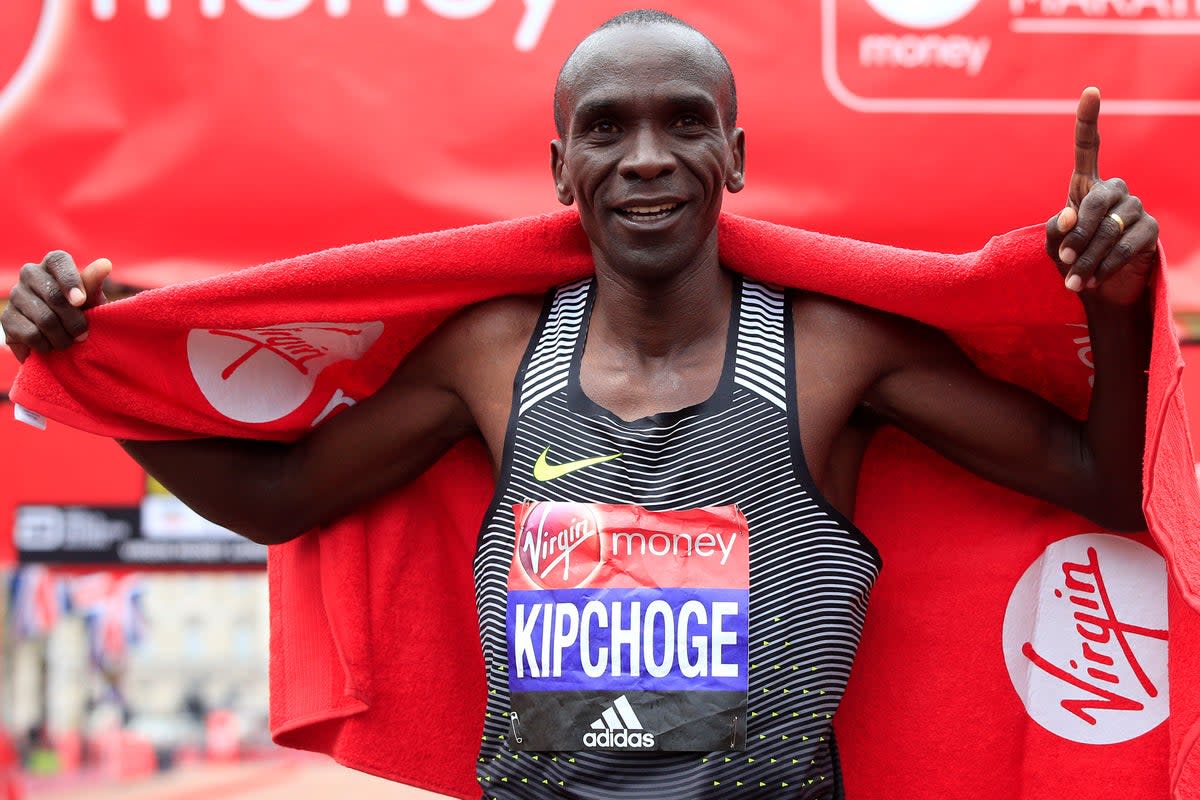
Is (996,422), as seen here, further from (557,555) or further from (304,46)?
(304,46)

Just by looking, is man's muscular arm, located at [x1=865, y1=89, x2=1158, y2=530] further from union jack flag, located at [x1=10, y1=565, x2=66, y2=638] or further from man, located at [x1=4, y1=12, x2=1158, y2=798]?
union jack flag, located at [x1=10, y1=565, x2=66, y2=638]

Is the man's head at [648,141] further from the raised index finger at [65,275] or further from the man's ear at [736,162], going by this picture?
the raised index finger at [65,275]

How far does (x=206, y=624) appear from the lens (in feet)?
8.09

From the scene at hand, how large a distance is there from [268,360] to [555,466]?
437 mm

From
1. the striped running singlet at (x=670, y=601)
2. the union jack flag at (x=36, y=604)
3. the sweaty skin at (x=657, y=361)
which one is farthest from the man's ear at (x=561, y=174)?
the union jack flag at (x=36, y=604)

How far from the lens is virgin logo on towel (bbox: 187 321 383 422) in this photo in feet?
6.37

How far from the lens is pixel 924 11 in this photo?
7.65 feet

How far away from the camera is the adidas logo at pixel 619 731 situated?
5.60 ft

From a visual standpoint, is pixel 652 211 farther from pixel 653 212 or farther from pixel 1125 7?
pixel 1125 7

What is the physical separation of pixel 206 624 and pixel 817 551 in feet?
3.72

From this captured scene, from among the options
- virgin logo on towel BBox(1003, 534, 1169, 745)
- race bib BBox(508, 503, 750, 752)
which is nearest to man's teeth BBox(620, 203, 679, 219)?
race bib BBox(508, 503, 750, 752)

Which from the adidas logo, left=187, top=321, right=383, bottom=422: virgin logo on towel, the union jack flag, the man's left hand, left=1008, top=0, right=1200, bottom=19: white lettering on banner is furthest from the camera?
the union jack flag

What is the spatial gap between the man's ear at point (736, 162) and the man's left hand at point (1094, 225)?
16.6 inches

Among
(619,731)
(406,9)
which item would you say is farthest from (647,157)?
(406,9)
